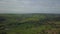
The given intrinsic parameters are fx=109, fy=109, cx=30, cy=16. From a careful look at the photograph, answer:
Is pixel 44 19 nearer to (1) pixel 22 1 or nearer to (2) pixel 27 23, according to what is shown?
(2) pixel 27 23

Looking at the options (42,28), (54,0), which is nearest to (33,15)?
(42,28)

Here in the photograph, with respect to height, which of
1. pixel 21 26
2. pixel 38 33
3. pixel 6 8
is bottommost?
pixel 38 33

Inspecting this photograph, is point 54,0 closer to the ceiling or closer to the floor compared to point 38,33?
closer to the ceiling

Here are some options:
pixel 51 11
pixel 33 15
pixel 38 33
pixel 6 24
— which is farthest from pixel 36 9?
pixel 6 24

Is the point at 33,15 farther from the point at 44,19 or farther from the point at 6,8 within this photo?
the point at 6,8

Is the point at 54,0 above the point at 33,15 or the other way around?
above

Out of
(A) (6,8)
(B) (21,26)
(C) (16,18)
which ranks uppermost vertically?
(A) (6,8)
